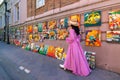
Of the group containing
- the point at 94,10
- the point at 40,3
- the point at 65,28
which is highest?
the point at 40,3

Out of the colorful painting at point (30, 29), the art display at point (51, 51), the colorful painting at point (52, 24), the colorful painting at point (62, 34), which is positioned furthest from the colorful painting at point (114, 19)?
the colorful painting at point (30, 29)

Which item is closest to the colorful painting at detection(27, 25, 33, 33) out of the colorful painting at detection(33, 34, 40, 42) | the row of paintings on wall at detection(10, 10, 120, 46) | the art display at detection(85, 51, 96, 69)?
the row of paintings on wall at detection(10, 10, 120, 46)

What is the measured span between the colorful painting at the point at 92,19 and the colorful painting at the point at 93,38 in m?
0.30

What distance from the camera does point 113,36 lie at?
652 centimetres

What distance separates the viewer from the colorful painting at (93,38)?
7174mm

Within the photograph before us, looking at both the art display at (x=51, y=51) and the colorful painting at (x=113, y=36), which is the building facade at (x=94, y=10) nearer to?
the colorful painting at (x=113, y=36)

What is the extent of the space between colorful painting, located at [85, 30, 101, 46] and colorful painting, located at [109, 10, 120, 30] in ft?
2.34

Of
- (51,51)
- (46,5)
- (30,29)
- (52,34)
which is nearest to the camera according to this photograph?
(51,51)

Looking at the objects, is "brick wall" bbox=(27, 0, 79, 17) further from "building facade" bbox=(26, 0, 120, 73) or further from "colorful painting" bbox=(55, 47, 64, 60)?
"colorful painting" bbox=(55, 47, 64, 60)

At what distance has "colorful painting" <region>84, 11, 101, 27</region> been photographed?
7.14 meters

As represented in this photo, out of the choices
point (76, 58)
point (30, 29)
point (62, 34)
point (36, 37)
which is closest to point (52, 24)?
point (62, 34)

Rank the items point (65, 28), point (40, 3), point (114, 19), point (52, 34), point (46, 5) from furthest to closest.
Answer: point (40, 3)
point (46, 5)
point (52, 34)
point (65, 28)
point (114, 19)

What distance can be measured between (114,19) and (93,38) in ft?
4.20

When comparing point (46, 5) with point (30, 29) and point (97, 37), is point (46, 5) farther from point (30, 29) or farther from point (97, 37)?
point (97, 37)
